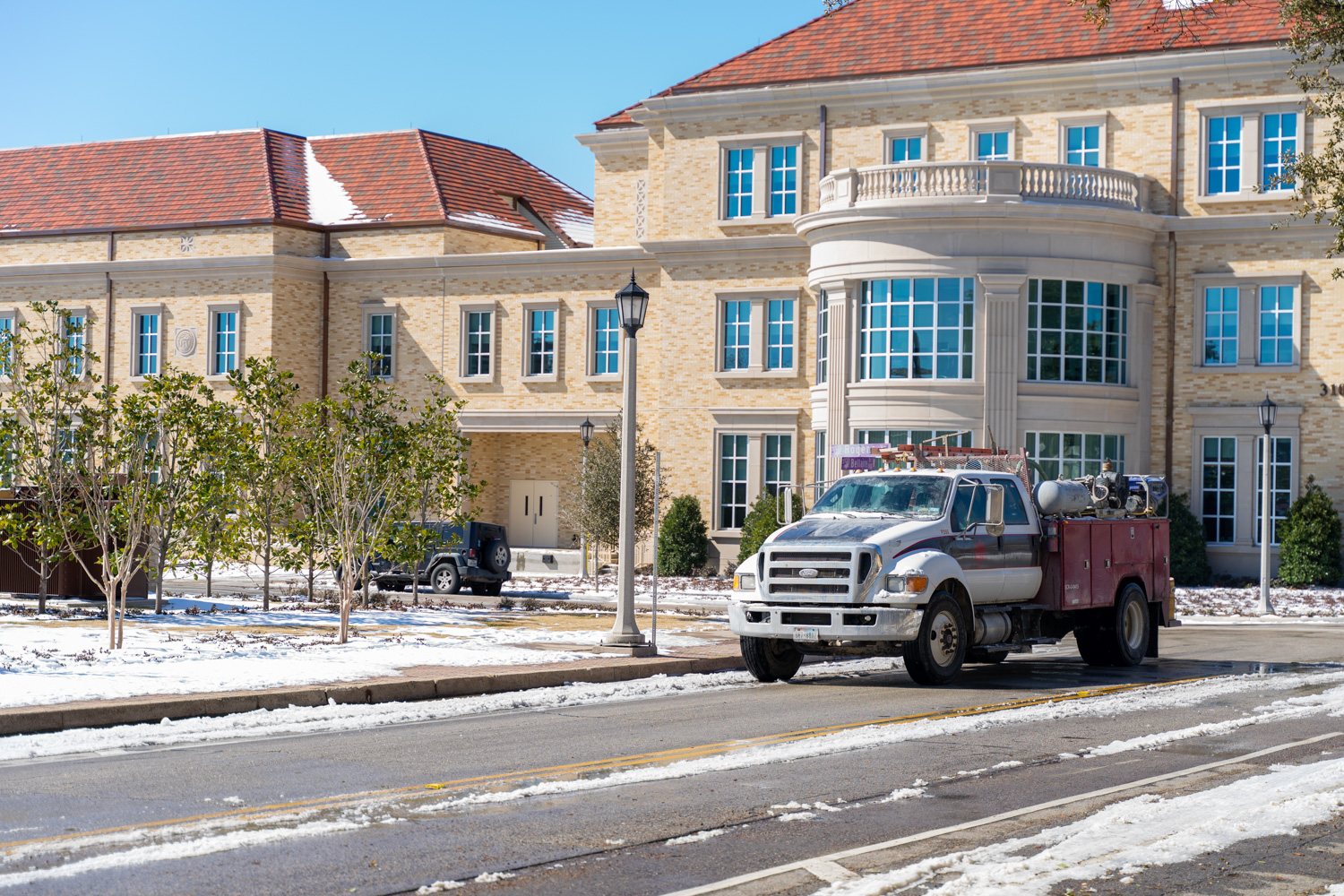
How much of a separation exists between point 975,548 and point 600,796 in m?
7.82

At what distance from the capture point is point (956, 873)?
7.25 m

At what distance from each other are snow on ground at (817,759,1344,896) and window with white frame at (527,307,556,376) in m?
33.8

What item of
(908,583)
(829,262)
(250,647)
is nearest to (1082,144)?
(829,262)

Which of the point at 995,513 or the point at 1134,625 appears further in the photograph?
the point at 1134,625

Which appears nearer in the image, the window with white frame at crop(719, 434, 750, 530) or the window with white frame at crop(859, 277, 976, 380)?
the window with white frame at crop(859, 277, 976, 380)

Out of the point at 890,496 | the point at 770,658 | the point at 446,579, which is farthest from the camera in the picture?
the point at 446,579

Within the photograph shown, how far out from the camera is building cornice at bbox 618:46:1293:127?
34938mm

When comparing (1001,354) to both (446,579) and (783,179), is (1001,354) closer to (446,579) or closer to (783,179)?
(783,179)

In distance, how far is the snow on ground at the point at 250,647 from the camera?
1366cm

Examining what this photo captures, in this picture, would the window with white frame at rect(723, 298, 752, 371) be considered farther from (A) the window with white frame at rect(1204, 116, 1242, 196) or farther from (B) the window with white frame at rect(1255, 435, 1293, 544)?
(B) the window with white frame at rect(1255, 435, 1293, 544)

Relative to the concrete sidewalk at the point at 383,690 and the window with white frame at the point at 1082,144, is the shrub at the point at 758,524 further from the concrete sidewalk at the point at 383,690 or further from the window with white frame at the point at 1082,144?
the concrete sidewalk at the point at 383,690

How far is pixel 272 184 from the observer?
45.9m

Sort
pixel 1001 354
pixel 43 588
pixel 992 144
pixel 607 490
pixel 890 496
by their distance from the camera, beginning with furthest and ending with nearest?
pixel 992 144 → pixel 607 490 → pixel 1001 354 → pixel 43 588 → pixel 890 496

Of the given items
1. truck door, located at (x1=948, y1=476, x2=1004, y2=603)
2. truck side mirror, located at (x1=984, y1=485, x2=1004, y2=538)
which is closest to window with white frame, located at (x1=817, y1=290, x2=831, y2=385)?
truck door, located at (x1=948, y1=476, x2=1004, y2=603)
